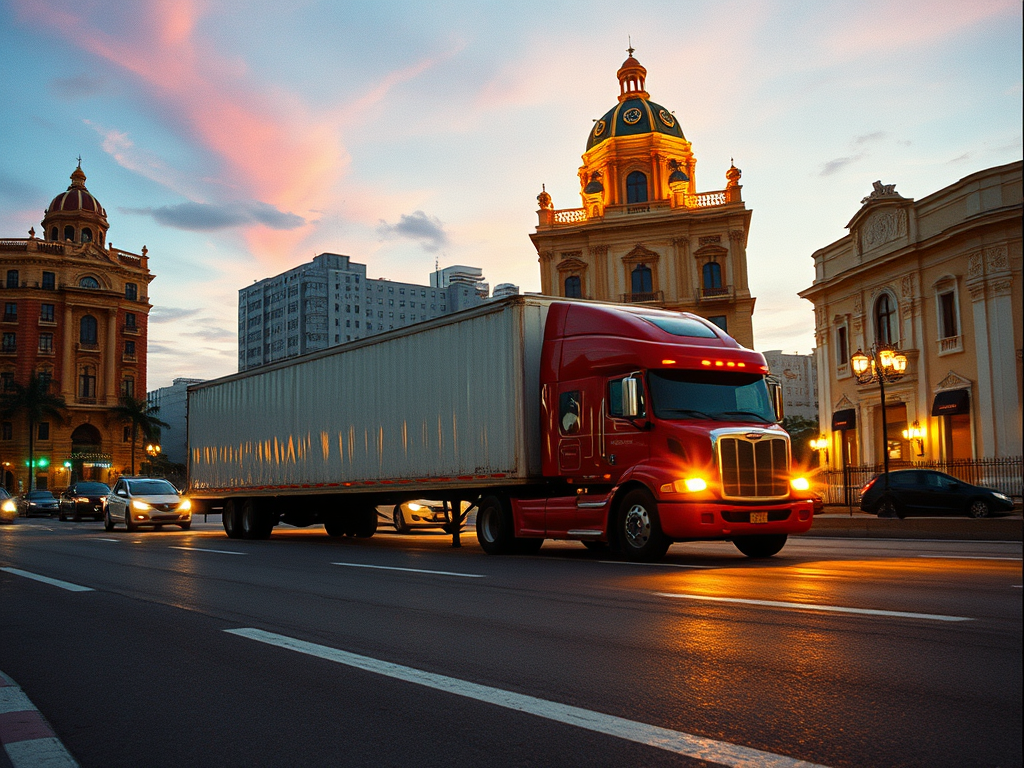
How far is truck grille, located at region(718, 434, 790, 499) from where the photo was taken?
12859mm

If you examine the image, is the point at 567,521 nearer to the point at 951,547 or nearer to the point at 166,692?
the point at 951,547

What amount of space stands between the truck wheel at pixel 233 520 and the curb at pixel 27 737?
1835cm

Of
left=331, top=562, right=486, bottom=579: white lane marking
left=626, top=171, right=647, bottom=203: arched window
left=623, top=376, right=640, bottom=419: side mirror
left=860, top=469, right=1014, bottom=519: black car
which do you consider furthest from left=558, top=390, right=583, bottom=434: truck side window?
left=626, top=171, right=647, bottom=203: arched window

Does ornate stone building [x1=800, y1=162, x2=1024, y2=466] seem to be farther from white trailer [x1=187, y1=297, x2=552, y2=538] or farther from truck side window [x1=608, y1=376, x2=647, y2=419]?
truck side window [x1=608, y1=376, x2=647, y2=419]

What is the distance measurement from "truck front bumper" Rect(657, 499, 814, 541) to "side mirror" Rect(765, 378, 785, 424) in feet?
5.20

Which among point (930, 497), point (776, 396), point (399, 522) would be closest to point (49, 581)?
point (399, 522)

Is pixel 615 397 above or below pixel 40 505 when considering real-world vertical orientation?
above

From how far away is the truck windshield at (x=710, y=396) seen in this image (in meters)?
13.4

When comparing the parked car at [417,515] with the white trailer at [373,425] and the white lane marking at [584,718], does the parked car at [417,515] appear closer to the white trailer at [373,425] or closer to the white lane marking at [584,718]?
the white trailer at [373,425]

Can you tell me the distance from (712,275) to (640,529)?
50.6 meters

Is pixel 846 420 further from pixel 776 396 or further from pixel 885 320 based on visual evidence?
pixel 776 396

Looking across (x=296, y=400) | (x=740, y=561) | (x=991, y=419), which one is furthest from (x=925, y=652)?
(x=991, y=419)

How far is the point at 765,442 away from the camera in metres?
13.3

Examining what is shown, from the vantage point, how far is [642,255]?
62.0 metres
